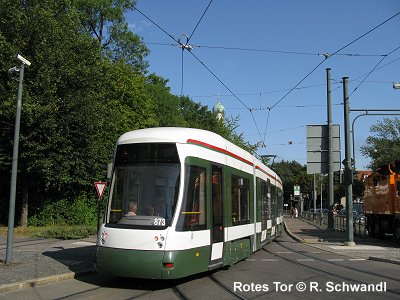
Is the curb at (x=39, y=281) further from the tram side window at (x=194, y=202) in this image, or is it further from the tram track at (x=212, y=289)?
the tram side window at (x=194, y=202)

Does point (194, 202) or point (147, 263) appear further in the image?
point (194, 202)

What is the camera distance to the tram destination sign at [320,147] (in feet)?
84.5

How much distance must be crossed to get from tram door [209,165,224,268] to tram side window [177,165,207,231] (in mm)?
430

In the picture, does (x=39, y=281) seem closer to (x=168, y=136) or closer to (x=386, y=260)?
(x=168, y=136)

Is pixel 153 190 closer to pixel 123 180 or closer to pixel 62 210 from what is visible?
pixel 123 180

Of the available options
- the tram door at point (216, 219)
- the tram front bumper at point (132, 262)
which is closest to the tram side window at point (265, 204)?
the tram door at point (216, 219)

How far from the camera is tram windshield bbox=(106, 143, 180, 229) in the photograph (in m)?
9.23

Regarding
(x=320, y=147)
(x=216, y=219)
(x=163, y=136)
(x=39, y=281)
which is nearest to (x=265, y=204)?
(x=216, y=219)

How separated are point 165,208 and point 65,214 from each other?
69.6ft

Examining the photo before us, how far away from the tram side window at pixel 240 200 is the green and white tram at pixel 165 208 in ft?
2.52

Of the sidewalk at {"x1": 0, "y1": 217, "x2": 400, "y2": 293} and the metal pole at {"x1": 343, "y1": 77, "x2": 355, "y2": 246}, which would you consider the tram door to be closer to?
the sidewalk at {"x1": 0, "y1": 217, "x2": 400, "y2": 293}

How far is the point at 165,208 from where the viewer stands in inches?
362

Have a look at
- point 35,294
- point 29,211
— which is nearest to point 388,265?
point 35,294

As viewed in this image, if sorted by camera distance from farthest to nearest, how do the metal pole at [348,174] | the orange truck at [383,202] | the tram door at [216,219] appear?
the orange truck at [383,202] → the metal pole at [348,174] → the tram door at [216,219]
